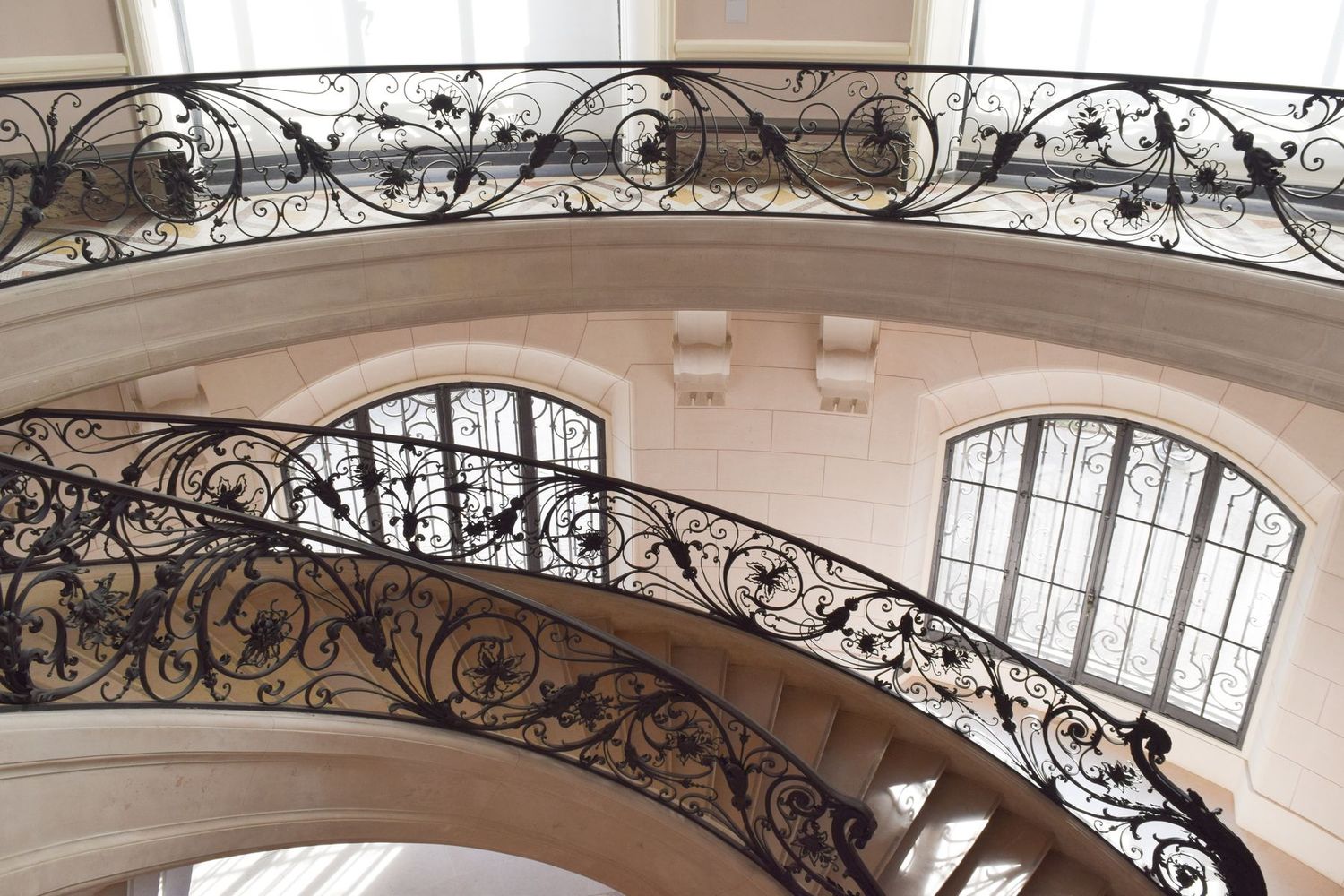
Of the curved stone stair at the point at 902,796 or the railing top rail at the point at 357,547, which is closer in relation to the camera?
the railing top rail at the point at 357,547

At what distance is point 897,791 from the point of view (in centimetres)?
648

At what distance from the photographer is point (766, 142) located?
20.5 ft

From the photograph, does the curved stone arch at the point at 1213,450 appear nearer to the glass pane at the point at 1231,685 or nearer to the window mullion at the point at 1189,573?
the glass pane at the point at 1231,685

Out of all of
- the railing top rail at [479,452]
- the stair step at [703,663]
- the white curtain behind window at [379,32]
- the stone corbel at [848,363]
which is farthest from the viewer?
the stone corbel at [848,363]

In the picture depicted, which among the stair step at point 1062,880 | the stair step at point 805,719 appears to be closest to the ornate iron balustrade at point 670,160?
the stair step at point 805,719

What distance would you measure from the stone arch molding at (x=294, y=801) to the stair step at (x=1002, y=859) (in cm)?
147

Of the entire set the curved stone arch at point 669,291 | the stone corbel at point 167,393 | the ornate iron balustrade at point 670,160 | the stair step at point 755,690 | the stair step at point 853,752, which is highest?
the ornate iron balustrade at point 670,160

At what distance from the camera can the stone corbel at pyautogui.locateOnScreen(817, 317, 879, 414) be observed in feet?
26.9

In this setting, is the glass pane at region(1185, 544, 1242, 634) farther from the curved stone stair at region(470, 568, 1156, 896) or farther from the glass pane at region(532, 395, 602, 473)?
the glass pane at region(532, 395, 602, 473)

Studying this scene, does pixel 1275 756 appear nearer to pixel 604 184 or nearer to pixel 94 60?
pixel 604 184

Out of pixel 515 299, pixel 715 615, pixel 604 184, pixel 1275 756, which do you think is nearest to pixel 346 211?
pixel 515 299

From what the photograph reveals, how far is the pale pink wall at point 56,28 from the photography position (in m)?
6.75

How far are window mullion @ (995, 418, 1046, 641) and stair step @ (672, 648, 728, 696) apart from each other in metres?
3.15

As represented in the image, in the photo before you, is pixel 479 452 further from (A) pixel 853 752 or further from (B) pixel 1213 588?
(B) pixel 1213 588
